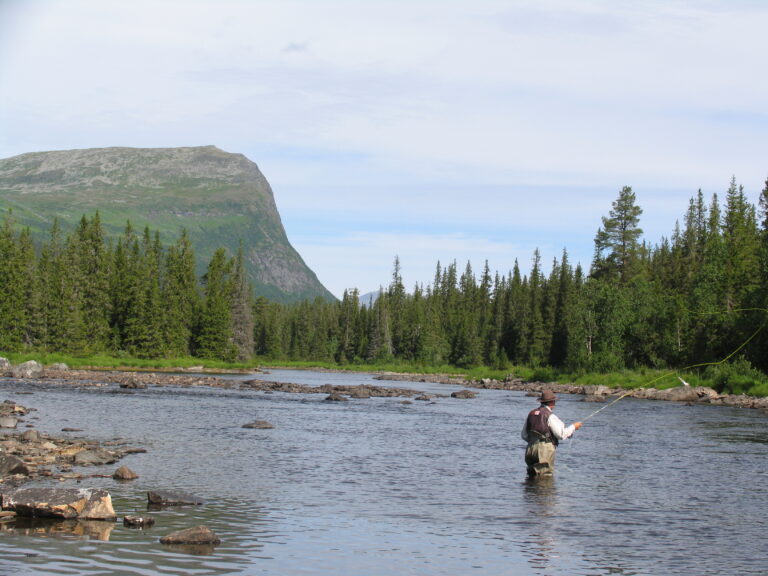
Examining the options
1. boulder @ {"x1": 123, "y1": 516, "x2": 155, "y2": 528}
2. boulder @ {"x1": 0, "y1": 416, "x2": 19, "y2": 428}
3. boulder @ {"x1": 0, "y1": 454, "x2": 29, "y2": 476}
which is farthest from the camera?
boulder @ {"x1": 0, "y1": 416, "x2": 19, "y2": 428}

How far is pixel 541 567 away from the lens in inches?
464

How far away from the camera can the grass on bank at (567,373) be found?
184 feet

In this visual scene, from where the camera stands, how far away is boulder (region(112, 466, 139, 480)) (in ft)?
58.0

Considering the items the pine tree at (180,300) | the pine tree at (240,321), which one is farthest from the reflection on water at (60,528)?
the pine tree at (240,321)

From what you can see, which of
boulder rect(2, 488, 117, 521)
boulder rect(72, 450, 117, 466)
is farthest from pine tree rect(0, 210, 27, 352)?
boulder rect(2, 488, 117, 521)

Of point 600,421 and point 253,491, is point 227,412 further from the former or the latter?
point 253,491

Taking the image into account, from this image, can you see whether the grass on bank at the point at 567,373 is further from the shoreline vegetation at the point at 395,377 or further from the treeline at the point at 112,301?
the treeline at the point at 112,301

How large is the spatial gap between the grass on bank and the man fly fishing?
13.7 m

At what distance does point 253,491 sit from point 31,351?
7048 centimetres

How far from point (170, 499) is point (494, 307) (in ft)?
444

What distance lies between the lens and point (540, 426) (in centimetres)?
1955

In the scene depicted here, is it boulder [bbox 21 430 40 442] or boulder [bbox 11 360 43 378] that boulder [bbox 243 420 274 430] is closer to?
boulder [bbox 21 430 40 442]

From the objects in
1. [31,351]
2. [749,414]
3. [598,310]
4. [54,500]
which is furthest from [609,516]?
[31,351]

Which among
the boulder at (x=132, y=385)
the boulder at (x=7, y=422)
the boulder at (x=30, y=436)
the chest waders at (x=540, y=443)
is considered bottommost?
the boulder at (x=132, y=385)
